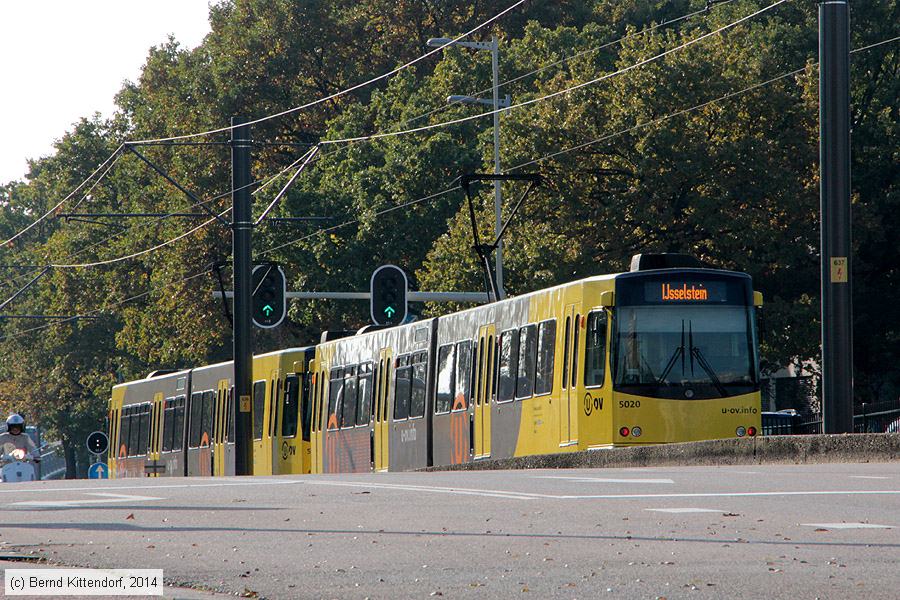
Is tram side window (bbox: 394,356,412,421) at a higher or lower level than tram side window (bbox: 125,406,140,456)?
higher

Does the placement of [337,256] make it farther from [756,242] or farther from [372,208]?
[756,242]

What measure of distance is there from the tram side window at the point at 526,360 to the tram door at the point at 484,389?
1.24 metres

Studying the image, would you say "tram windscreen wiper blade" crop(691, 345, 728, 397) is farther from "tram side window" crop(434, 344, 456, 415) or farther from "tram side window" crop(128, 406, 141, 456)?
"tram side window" crop(128, 406, 141, 456)

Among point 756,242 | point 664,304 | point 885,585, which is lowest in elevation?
point 885,585

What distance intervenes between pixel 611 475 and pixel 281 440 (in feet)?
67.4

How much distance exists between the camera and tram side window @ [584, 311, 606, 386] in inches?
993

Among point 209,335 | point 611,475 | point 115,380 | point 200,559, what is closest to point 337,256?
point 209,335

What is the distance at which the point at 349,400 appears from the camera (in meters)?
35.4

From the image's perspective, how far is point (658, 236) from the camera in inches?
1716

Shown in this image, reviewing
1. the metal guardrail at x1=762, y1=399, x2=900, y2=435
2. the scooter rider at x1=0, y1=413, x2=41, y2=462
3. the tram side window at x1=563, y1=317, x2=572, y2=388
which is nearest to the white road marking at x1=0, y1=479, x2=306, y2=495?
the tram side window at x1=563, y1=317, x2=572, y2=388

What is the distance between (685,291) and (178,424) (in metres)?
21.9

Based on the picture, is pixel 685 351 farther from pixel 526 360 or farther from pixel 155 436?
pixel 155 436

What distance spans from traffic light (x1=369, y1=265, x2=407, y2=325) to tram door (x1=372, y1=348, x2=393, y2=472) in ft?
17.0

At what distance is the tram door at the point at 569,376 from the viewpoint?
2567 centimetres
